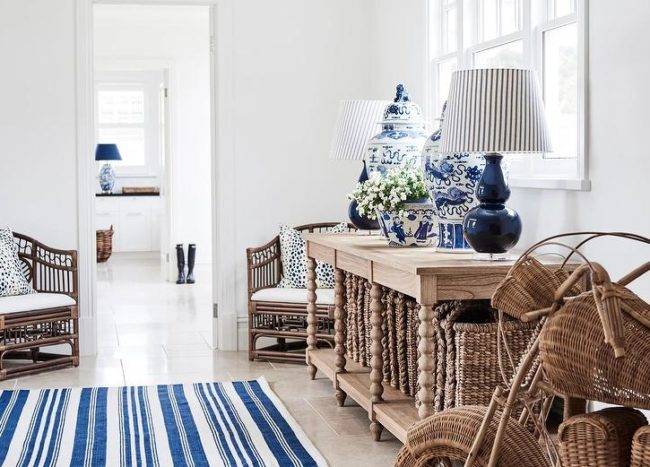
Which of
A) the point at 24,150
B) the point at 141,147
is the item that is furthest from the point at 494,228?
the point at 141,147

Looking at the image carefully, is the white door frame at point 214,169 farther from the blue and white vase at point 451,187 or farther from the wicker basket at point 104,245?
the wicker basket at point 104,245

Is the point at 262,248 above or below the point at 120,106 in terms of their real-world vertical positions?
below

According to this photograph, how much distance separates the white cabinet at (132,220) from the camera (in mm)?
12641

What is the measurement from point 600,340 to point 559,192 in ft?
6.92

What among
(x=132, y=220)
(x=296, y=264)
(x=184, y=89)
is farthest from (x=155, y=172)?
(x=296, y=264)

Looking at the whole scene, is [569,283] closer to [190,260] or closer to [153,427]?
[153,427]

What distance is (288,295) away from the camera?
5840mm

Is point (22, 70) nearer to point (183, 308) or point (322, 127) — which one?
point (322, 127)

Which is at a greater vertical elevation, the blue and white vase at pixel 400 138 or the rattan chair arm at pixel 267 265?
the blue and white vase at pixel 400 138

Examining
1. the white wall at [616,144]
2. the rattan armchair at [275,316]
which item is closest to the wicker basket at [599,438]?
the white wall at [616,144]

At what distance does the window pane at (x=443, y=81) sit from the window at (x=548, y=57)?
1.15 ft

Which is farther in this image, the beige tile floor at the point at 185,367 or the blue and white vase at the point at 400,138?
the blue and white vase at the point at 400,138

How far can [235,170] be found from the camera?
632 centimetres

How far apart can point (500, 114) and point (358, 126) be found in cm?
185
